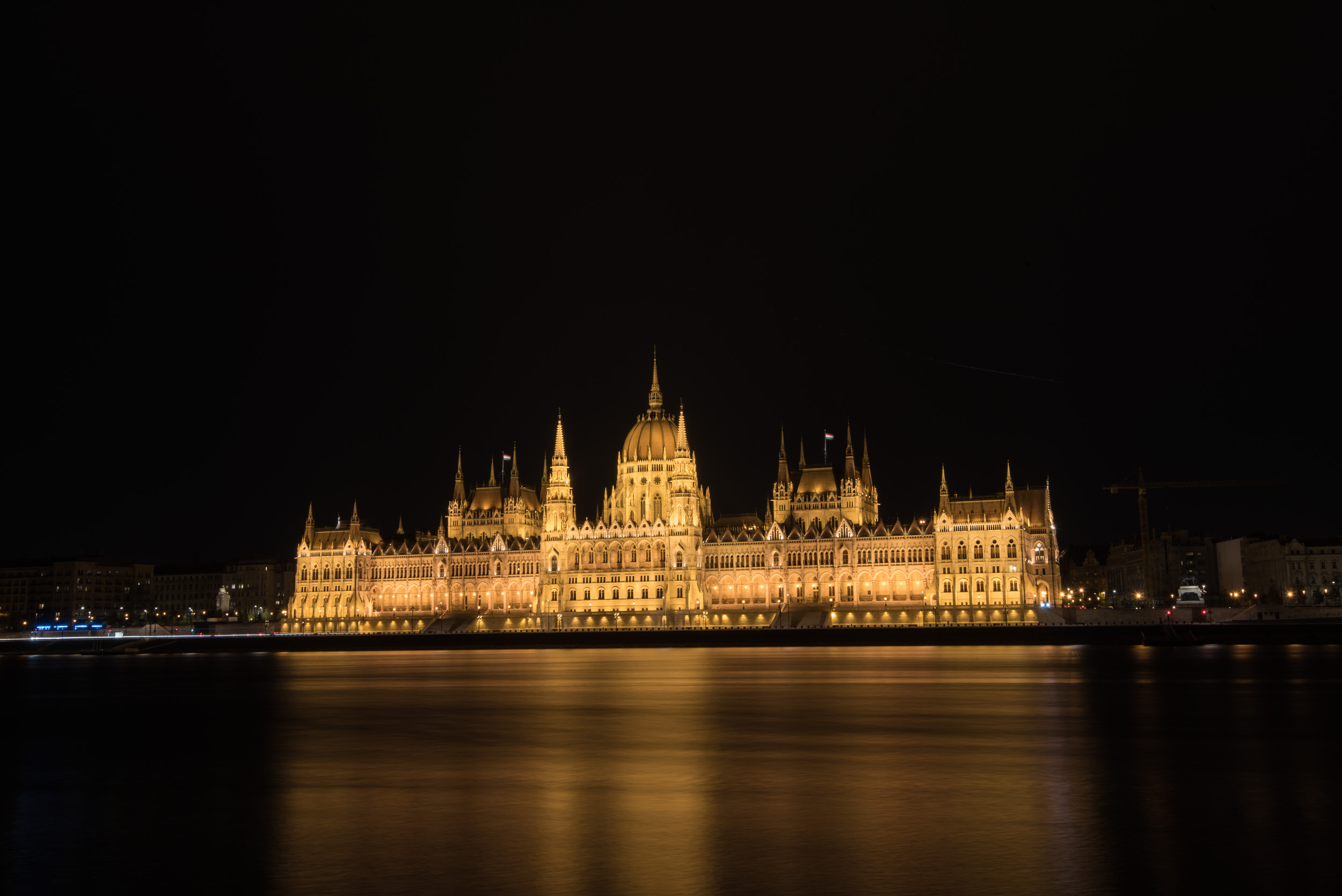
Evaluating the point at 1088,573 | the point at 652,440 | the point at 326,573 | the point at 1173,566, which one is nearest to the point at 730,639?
the point at 652,440

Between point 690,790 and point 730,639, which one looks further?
point 730,639

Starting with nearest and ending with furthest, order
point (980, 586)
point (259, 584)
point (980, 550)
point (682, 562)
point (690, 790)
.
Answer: point (690, 790) < point (980, 586) < point (980, 550) < point (682, 562) < point (259, 584)

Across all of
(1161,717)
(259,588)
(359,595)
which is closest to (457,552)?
(359,595)

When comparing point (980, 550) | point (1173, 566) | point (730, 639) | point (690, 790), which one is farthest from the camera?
point (1173, 566)

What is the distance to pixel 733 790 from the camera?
2014 cm

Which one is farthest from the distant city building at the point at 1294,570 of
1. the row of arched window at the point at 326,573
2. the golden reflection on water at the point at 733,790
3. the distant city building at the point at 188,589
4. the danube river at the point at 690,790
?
the distant city building at the point at 188,589

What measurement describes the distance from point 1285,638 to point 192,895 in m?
83.0

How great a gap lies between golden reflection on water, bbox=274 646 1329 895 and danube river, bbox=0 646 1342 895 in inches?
2.9

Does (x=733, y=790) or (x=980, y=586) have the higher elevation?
(x=980, y=586)

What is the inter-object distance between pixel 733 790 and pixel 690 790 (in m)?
0.74

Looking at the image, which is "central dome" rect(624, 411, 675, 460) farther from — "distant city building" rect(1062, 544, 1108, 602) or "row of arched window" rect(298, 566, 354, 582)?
"distant city building" rect(1062, 544, 1108, 602)

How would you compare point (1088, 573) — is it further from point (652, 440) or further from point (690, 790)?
point (690, 790)

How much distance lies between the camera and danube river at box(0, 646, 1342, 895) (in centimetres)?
1439

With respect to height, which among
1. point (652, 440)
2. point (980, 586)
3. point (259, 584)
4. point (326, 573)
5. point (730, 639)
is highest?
point (652, 440)
